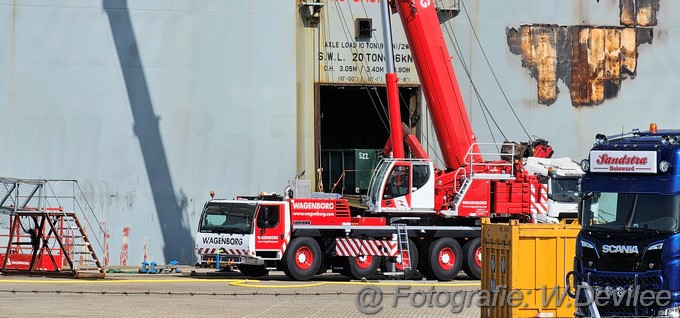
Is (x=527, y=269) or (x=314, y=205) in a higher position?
(x=314, y=205)

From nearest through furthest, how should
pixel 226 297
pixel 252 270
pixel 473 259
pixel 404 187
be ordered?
1. pixel 226 297
2. pixel 404 187
3. pixel 473 259
4. pixel 252 270

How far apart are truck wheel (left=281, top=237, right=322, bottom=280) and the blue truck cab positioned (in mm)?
10539

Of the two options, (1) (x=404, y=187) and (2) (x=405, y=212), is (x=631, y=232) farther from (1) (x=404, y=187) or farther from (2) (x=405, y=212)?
(2) (x=405, y=212)

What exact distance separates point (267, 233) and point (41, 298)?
21.3ft

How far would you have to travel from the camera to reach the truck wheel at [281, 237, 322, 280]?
26688 millimetres

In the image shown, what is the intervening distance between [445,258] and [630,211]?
1154cm

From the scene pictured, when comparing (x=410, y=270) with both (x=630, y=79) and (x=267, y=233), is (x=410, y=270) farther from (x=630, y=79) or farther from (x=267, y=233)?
(x=630, y=79)

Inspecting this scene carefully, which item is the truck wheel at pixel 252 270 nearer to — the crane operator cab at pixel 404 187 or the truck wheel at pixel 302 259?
the truck wheel at pixel 302 259

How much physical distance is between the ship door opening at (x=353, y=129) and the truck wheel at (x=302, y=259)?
211 inches

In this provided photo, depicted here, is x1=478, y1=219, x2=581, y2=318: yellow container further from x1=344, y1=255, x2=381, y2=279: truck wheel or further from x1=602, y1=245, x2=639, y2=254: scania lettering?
x1=344, y1=255, x2=381, y2=279: truck wheel

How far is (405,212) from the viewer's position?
27.9m

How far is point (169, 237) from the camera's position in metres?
32.8

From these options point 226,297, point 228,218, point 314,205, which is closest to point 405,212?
point 314,205

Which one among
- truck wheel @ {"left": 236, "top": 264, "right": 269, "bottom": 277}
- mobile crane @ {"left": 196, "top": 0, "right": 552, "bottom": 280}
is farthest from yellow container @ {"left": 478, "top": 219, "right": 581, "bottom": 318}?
truck wheel @ {"left": 236, "top": 264, "right": 269, "bottom": 277}
